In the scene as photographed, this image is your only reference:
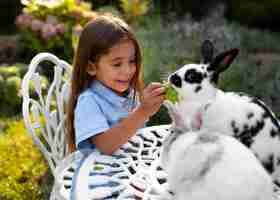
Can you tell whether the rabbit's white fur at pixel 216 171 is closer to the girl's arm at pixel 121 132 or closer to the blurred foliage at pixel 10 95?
the girl's arm at pixel 121 132

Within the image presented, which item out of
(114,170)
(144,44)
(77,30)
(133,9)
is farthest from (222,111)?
(133,9)

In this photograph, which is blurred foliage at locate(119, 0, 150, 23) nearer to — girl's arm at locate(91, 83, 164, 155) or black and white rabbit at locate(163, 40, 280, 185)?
girl's arm at locate(91, 83, 164, 155)

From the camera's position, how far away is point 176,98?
3.73 ft

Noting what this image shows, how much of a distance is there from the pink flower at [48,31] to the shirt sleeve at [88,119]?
10.4 feet

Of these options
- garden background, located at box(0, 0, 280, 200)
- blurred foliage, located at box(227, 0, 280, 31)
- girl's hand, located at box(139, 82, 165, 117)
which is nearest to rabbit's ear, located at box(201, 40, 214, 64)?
girl's hand, located at box(139, 82, 165, 117)

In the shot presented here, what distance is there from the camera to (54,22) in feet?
16.0

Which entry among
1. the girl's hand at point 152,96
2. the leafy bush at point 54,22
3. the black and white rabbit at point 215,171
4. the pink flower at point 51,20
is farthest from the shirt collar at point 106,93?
the pink flower at point 51,20

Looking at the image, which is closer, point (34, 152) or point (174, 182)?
point (174, 182)

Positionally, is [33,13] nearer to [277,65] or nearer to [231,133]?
[277,65]

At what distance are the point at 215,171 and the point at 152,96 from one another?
0.45 meters

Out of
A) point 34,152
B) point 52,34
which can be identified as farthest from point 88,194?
point 52,34

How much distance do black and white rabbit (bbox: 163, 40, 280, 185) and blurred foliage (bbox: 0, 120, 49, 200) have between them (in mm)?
1785

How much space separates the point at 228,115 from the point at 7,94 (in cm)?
339

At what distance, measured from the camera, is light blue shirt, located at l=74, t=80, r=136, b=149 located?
165cm
